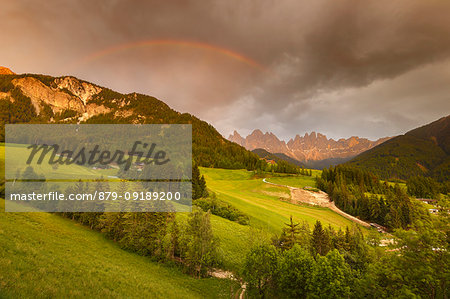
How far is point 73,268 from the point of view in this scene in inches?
663

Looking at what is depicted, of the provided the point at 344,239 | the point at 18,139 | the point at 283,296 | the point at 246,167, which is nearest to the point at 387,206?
the point at 344,239

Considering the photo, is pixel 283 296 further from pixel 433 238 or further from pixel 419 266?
pixel 433 238

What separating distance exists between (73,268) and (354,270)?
3395 centimetres

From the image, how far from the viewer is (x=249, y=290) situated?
86.6ft

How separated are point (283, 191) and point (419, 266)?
89756 millimetres

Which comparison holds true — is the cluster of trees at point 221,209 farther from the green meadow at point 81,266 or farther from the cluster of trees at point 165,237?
the cluster of trees at point 165,237

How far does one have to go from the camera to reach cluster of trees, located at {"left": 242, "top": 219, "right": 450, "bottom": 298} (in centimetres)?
1520

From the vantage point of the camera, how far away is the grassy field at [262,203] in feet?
185

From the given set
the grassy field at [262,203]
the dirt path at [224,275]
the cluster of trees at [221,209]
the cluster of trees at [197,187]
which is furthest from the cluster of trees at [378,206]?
the dirt path at [224,275]

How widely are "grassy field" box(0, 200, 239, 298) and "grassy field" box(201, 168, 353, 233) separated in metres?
25.3

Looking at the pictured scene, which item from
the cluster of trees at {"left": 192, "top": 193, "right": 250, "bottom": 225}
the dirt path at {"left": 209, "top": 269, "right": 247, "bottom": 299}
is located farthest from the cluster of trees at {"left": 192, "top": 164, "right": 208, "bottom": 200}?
the dirt path at {"left": 209, "top": 269, "right": 247, "bottom": 299}

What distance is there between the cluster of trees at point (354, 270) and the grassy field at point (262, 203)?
701 inches

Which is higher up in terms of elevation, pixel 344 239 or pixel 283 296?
pixel 344 239

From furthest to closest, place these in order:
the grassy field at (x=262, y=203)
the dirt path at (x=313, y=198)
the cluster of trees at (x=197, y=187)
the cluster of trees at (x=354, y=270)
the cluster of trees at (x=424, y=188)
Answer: the cluster of trees at (x=424, y=188) → the dirt path at (x=313, y=198) → the cluster of trees at (x=197, y=187) → the grassy field at (x=262, y=203) → the cluster of trees at (x=354, y=270)
